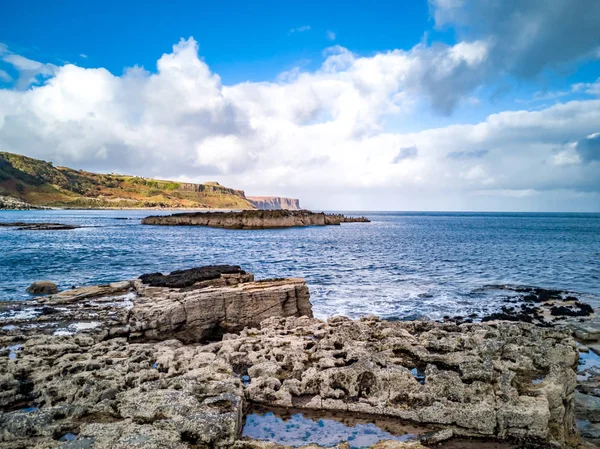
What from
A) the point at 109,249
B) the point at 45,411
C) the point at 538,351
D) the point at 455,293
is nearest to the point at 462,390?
the point at 538,351

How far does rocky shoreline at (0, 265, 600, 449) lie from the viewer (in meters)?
8.91

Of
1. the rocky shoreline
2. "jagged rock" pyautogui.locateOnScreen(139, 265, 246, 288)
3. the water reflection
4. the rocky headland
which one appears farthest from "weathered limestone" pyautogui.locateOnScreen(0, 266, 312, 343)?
the rocky headland

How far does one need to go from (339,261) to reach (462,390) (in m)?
36.5

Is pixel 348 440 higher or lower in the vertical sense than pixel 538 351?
lower

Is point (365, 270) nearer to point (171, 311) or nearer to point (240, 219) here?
point (171, 311)

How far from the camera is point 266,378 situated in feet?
38.1

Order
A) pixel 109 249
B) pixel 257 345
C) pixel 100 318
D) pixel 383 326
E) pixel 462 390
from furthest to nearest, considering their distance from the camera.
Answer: pixel 109 249 → pixel 100 318 → pixel 383 326 → pixel 257 345 → pixel 462 390

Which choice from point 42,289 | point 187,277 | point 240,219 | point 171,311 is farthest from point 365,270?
point 240,219

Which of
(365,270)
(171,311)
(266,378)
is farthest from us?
(365,270)

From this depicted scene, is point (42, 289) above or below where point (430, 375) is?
below

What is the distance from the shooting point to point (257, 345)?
14320mm

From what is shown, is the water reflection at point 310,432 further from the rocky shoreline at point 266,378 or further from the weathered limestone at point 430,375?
the weathered limestone at point 430,375

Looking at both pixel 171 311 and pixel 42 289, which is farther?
pixel 42 289

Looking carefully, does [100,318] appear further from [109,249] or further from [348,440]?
[109,249]
